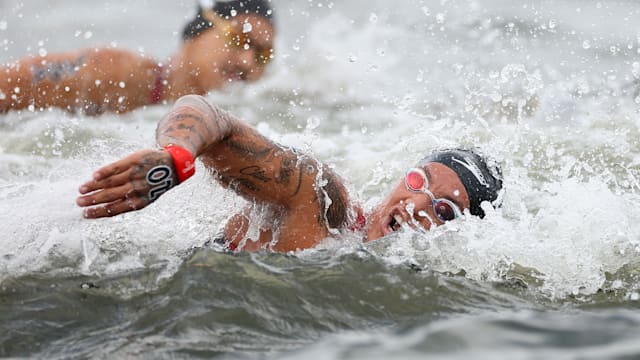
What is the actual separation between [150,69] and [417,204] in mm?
3058

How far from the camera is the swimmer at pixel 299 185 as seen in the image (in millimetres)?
4566

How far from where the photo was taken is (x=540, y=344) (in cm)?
323

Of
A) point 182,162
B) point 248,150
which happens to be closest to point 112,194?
point 182,162

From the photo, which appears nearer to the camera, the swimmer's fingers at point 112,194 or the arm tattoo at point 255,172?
the swimmer's fingers at point 112,194

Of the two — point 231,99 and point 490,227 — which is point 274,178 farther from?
point 231,99

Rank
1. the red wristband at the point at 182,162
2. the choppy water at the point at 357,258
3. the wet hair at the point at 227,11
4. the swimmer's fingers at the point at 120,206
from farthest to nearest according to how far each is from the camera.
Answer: the wet hair at the point at 227,11
the red wristband at the point at 182,162
the swimmer's fingers at the point at 120,206
the choppy water at the point at 357,258

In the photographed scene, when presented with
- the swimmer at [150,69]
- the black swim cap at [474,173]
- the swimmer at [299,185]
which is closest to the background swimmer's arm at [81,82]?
the swimmer at [150,69]

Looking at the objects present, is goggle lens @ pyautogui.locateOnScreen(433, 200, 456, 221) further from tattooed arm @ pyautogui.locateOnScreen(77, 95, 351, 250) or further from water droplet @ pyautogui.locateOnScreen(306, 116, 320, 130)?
water droplet @ pyautogui.locateOnScreen(306, 116, 320, 130)

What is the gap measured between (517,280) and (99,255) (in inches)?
81.3

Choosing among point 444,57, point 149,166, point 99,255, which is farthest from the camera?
point 444,57

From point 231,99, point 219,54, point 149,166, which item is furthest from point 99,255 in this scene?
point 231,99

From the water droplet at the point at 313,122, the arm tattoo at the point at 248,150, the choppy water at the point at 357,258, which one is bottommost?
the choppy water at the point at 357,258

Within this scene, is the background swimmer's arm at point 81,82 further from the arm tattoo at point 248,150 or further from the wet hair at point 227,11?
the arm tattoo at point 248,150

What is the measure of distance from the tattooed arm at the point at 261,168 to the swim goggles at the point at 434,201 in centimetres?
38
